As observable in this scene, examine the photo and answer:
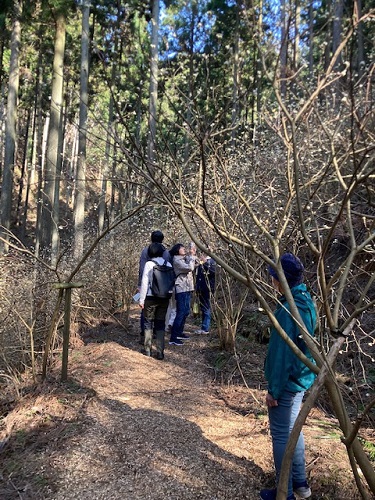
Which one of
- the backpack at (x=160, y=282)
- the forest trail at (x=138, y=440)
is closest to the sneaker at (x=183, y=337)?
the backpack at (x=160, y=282)

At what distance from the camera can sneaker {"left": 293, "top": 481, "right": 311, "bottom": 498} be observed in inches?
115

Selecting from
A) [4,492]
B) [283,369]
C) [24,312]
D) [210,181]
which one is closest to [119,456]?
[4,492]

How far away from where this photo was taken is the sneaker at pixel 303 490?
293 centimetres

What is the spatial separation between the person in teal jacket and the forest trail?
46 cm

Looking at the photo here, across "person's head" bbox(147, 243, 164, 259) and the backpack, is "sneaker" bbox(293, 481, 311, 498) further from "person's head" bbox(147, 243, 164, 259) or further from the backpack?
"person's head" bbox(147, 243, 164, 259)

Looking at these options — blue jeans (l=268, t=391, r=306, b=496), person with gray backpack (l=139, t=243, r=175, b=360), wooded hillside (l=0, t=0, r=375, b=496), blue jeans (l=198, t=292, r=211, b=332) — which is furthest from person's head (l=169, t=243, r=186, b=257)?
blue jeans (l=268, t=391, r=306, b=496)

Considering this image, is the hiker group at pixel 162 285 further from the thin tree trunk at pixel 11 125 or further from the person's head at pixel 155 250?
the thin tree trunk at pixel 11 125

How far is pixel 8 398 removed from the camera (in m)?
4.73

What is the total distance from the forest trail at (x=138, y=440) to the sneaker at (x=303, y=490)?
0.33 metres

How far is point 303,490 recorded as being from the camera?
294 cm

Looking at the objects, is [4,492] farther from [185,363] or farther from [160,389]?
[185,363]

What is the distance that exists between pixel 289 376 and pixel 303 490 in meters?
0.83

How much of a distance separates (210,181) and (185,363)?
2.75 metres

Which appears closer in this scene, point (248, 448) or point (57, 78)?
point (248, 448)
